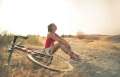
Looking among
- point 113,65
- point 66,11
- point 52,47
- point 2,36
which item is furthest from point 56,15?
point 113,65

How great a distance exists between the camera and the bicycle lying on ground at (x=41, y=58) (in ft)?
6.95

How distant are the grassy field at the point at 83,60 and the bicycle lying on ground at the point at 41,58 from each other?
0.03 metres

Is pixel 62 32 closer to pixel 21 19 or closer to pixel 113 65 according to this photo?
pixel 21 19

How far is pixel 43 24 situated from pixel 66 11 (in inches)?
8.9

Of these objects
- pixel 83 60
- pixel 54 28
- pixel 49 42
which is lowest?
pixel 83 60

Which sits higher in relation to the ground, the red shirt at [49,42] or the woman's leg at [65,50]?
the red shirt at [49,42]

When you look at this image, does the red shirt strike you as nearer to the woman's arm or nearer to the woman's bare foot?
the woman's arm

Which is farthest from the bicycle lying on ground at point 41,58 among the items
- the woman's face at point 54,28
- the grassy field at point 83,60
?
the woman's face at point 54,28

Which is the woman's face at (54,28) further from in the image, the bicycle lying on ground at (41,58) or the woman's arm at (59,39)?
the bicycle lying on ground at (41,58)

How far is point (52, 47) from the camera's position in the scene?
217cm

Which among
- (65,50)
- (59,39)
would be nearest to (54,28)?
(59,39)

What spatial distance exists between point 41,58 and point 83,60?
35 cm

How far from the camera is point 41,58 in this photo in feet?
7.13

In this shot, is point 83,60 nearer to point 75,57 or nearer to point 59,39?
point 75,57
